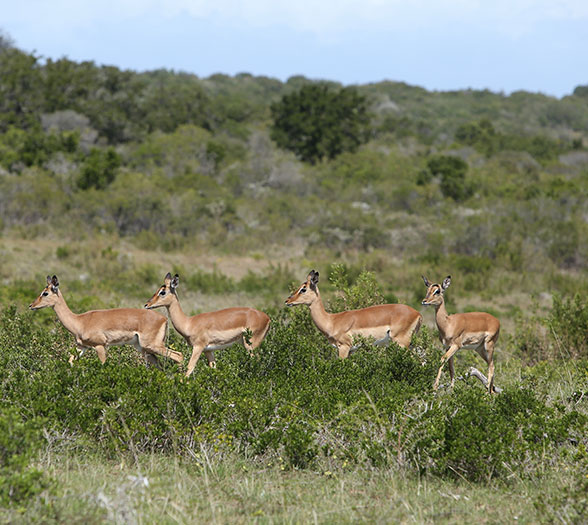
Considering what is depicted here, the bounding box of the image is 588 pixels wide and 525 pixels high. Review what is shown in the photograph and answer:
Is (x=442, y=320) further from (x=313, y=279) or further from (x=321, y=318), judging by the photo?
(x=313, y=279)

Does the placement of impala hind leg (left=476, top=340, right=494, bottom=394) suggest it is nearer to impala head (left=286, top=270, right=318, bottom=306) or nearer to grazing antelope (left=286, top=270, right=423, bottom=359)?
grazing antelope (left=286, top=270, right=423, bottom=359)

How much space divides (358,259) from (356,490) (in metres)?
16.3

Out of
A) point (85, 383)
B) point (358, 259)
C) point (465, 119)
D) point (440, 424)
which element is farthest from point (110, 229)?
point (465, 119)

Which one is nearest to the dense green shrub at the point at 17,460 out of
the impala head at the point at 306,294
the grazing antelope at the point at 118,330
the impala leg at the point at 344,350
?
the grazing antelope at the point at 118,330

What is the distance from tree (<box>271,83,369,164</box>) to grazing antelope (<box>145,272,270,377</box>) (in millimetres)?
31941

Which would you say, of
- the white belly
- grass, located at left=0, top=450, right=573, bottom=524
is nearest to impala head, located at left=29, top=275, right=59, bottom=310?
the white belly

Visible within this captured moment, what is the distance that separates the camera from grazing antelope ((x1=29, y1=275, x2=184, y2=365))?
8.34 meters

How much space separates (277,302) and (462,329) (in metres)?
7.81

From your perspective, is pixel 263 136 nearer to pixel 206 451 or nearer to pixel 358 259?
pixel 358 259

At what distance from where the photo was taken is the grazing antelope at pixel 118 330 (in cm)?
834

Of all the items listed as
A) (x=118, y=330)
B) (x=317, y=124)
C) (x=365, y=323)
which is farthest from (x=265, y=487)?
(x=317, y=124)

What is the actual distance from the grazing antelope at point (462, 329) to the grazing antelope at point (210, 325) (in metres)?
2.10

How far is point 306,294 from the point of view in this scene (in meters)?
9.17

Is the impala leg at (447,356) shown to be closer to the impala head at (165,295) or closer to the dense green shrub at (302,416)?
the dense green shrub at (302,416)
